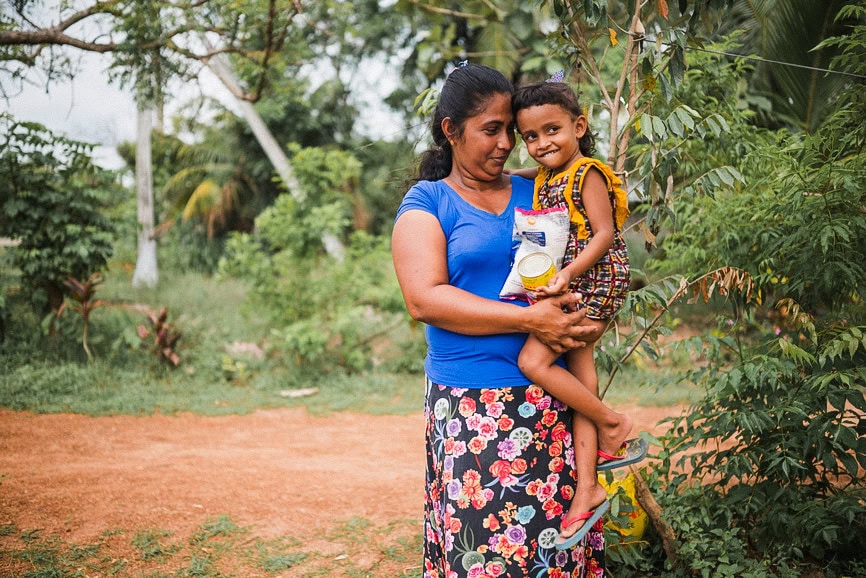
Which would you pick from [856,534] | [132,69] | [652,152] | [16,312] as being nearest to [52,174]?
[16,312]

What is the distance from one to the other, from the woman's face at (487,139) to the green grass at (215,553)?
90.6 inches

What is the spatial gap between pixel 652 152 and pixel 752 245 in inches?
41.2

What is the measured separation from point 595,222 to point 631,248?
22.4ft

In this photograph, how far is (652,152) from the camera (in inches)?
95.7

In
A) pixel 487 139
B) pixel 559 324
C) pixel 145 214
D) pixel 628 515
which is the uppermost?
pixel 145 214

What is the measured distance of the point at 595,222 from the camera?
191 centimetres

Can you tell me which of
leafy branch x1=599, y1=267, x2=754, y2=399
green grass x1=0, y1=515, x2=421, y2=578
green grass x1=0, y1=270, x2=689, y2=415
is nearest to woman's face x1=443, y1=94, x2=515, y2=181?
leafy branch x1=599, y1=267, x2=754, y2=399

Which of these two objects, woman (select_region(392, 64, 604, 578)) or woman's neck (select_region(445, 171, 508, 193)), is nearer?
woman (select_region(392, 64, 604, 578))

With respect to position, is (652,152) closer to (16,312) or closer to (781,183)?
(781,183)

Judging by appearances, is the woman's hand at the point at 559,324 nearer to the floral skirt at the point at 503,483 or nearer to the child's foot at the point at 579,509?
the floral skirt at the point at 503,483

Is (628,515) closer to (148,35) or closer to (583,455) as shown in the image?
(583,455)

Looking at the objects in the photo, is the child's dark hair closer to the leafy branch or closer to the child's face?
the child's face

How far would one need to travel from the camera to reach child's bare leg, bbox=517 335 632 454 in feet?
5.88

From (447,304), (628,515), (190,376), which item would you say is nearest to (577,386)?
(447,304)
